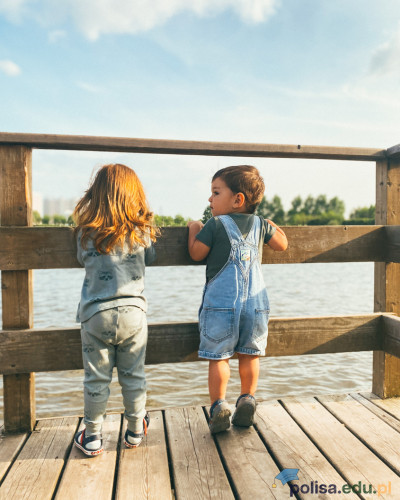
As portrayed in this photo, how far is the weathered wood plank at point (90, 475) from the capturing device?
1.83m

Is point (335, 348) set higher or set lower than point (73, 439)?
higher

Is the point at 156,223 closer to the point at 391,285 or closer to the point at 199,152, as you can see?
the point at 199,152

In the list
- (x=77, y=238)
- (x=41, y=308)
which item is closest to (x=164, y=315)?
(x=41, y=308)

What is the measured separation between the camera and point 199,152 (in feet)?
8.12

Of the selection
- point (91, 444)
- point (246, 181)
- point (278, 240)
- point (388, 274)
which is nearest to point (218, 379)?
point (91, 444)

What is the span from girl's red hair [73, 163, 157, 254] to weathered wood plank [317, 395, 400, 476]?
4.69ft

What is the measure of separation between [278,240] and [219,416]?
0.94m

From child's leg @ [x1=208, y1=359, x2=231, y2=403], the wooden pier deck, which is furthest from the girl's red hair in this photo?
the wooden pier deck

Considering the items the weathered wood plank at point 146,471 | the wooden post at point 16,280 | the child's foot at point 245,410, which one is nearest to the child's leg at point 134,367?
the weathered wood plank at point 146,471

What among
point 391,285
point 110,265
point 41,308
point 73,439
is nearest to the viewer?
point 110,265

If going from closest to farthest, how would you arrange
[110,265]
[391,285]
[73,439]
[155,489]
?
1. [155,489]
2. [110,265]
3. [73,439]
4. [391,285]

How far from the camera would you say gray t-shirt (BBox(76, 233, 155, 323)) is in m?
2.14

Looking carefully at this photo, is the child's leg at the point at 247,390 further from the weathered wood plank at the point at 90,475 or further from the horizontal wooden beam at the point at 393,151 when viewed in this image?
the horizontal wooden beam at the point at 393,151

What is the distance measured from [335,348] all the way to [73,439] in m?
1.50
